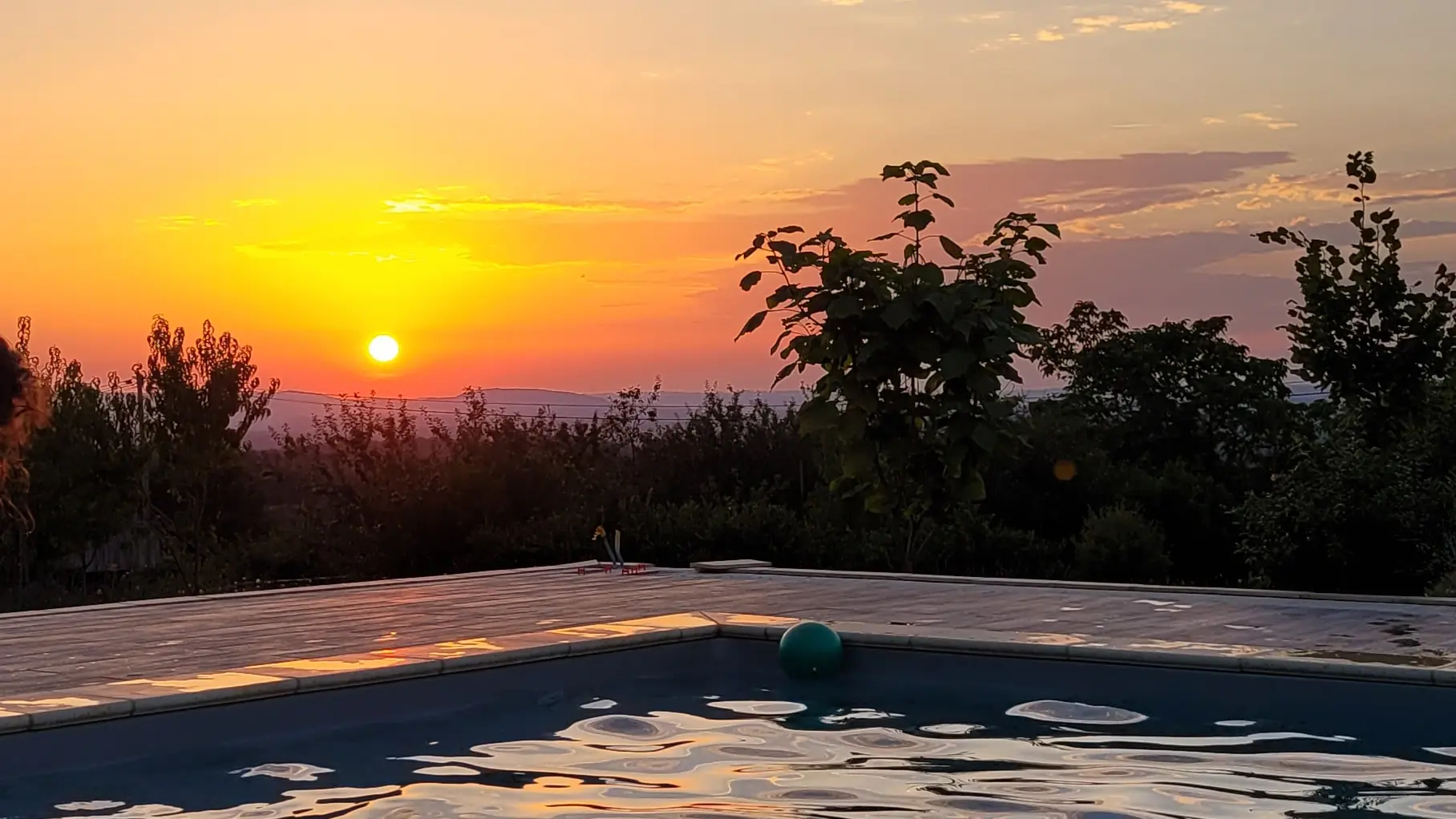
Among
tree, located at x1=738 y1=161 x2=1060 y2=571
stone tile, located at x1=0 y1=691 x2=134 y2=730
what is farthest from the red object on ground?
stone tile, located at x1=0 y1=691 x2=134 y2=730

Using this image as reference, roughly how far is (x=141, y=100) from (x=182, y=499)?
4.66m

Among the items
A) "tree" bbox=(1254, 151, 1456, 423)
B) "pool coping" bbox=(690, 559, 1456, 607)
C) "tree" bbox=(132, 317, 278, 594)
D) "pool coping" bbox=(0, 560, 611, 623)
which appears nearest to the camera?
"pool coping" bbox=(690, 559, 1456, 607)

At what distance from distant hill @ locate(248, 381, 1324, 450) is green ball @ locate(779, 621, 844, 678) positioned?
832 cm

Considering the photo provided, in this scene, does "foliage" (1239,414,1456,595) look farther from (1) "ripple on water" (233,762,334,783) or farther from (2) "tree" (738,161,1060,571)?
(1) "ripple on water" (233,762,334,783)

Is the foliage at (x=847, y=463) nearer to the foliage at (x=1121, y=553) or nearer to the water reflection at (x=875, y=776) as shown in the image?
the foliage at (x=1121, y=553)

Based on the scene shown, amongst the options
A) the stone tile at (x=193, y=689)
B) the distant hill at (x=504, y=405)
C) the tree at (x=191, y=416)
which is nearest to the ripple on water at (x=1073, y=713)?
the stone tile at (x=193, y=689)

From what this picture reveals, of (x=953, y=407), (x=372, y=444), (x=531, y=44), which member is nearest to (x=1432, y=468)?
(x=953, y=407)

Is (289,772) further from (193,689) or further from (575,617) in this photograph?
(575,617)

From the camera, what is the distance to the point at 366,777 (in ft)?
15.5

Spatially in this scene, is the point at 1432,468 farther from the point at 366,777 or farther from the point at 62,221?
the point at 62,221

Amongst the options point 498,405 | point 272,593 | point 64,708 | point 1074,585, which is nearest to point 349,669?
point 64,708

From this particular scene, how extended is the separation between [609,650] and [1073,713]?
1959 mm

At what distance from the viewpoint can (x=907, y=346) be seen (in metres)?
8.77

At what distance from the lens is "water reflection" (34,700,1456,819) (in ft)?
13.8
